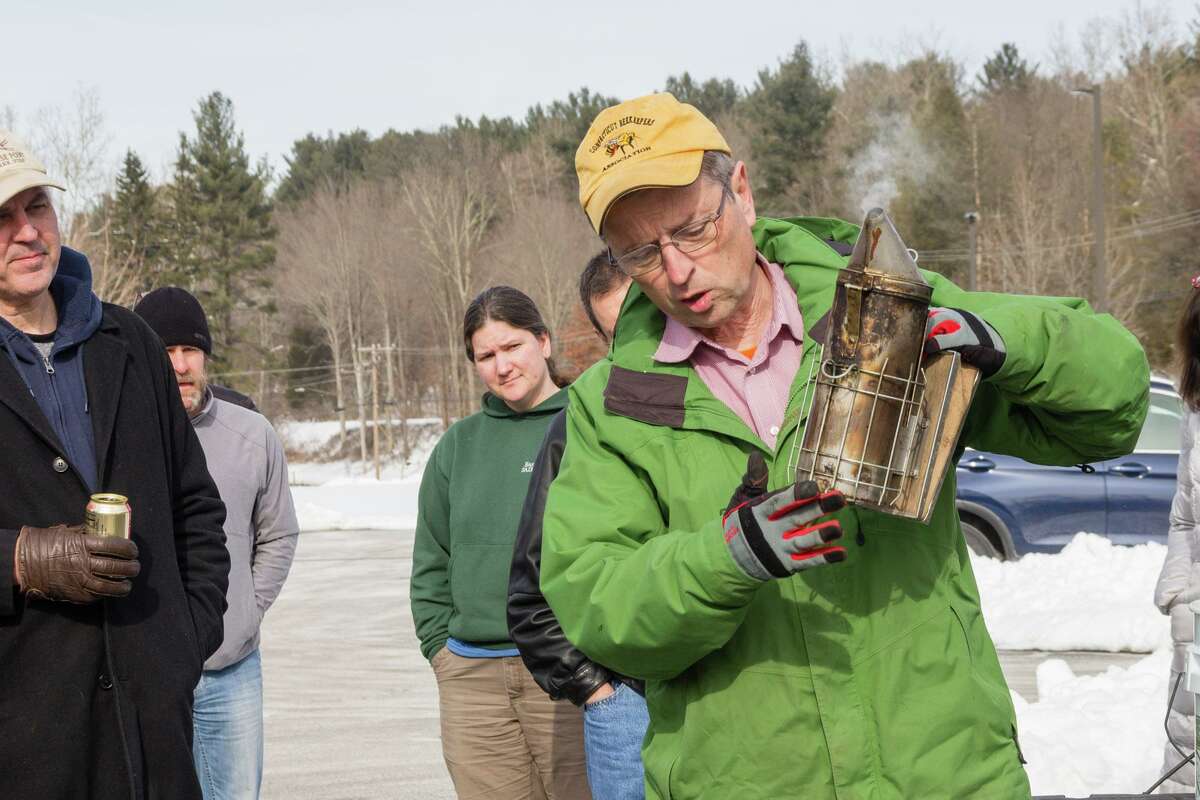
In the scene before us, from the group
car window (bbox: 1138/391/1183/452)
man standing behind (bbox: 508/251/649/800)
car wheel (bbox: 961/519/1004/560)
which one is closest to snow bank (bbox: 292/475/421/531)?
car wheel (bbox: 961/519/1004/560)

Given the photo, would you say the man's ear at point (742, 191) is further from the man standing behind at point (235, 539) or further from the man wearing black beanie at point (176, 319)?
the man wearing black beanie at point (176, 319)

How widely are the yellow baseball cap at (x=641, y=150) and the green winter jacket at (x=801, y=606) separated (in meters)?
0.32

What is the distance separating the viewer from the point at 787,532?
2043mm

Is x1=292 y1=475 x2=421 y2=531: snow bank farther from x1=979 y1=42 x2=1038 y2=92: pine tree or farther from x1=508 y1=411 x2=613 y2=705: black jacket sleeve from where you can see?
x1=979 y1=42 x2=1038 y2=92: pine tree

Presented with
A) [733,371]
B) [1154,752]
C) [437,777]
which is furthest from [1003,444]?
[437,777]

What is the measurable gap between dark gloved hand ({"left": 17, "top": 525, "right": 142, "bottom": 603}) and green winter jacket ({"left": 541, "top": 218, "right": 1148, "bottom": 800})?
3.59ft

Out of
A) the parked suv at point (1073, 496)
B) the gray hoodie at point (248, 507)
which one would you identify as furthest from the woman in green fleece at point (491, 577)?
the parked suv at point (1073, 496)

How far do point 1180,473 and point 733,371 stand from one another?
9.31 feet

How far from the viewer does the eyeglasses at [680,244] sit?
2549 mm

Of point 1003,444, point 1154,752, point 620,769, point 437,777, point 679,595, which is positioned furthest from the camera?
point 437,777

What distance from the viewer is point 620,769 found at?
12.1ft

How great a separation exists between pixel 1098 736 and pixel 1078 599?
4910 millimetres

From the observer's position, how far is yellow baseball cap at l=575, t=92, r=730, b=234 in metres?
2.50

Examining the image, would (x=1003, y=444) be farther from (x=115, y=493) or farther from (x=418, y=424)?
(x=418, y=424)
